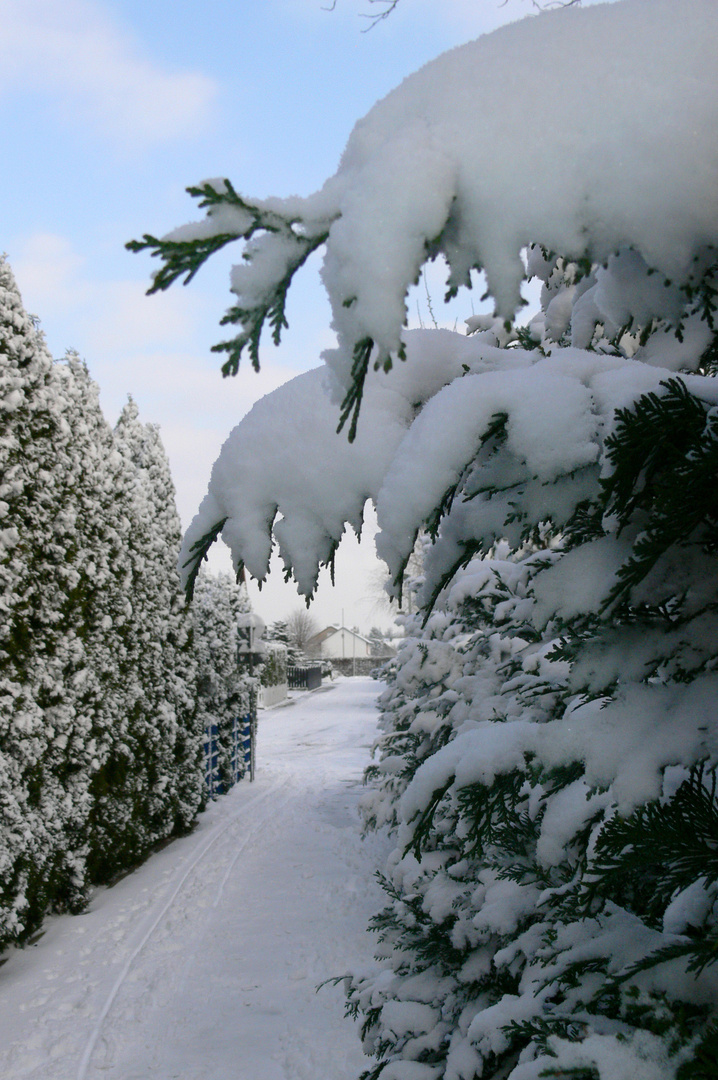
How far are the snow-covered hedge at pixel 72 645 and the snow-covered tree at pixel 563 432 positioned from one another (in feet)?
17.0

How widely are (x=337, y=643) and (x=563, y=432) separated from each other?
265 ft

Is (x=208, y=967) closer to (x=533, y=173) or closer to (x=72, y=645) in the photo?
(x=72, y=645)

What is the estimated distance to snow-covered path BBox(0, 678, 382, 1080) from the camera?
14.7 feet

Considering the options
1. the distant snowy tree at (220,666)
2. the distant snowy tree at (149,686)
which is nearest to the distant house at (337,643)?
the distant snowy tree at (220,666)

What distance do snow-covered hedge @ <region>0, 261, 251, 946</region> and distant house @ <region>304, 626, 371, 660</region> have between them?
68581 mm

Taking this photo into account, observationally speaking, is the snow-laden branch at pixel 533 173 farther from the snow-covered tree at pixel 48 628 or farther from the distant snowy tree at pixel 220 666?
the distant snowy tree at pixel 220 666

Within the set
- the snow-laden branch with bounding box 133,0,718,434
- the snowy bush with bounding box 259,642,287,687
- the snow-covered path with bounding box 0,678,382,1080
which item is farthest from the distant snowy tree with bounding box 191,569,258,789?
the snowy bush with bounding box 259,642,287,687

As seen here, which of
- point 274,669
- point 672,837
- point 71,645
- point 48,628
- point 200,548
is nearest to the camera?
point 672,837

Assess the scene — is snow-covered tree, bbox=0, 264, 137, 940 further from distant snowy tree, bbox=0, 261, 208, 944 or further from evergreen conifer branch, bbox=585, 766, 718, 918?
evergreen conifer branch, bbox=585, 766, 718, 918

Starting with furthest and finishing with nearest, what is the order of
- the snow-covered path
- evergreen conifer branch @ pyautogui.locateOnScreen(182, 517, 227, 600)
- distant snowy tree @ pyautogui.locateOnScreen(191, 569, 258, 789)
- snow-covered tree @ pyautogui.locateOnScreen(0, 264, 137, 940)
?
distant snowy tree @ pyautogui.locateOnScreen(191, 569, 258, 789) → snow-covered tree @ pyautogui.locateOnScreen(0, 264, 137, 940) → the snow-covered path → evergreen conifer branch @ pyautogui.locateOnScreen(182, 517, 227, 600)

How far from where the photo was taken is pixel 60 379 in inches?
265

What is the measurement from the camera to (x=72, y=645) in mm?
6562

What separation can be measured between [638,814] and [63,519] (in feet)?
20.8

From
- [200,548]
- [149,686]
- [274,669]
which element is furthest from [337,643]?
[200,548]
